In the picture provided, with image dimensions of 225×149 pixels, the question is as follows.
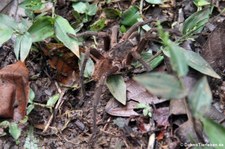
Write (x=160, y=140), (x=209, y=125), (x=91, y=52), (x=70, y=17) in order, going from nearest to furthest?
(x=209, y=125) → (x=160, y=140) → (x=91, y=52) → (x=70, y=17)

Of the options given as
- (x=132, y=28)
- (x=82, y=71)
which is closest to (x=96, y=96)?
(x=82, y=71)

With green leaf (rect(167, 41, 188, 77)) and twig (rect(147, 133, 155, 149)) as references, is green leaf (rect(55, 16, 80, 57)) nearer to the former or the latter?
twig (rect(147, 133, 155, 149))

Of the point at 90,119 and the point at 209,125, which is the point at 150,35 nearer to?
the point at 90,119

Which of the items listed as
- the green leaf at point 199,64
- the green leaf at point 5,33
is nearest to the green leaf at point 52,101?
the green leaf at point 5,33

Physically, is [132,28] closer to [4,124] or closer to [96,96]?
[96,96]

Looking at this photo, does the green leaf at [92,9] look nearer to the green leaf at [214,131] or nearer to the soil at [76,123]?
the soil at [76,123]

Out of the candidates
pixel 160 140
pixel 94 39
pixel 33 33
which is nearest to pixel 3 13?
pixel 33 33

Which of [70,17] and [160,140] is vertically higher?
[70,17]
